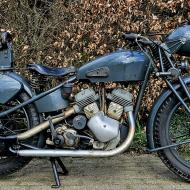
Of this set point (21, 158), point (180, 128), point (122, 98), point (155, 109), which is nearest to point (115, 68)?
point (122, 98)

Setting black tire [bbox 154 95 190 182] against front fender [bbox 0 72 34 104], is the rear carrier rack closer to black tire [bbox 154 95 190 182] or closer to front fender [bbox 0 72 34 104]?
front fender [bbox 0 72 34 104]

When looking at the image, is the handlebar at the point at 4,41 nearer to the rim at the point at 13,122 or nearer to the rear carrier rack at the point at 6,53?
the rear carrier rack at the point at 6,53

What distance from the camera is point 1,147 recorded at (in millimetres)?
5195

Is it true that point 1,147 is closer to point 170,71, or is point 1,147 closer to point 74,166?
point 74,166

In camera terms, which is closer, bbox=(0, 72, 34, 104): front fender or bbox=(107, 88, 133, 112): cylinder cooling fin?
bbox=(107, 88, 133, 112): cylinder cooling fin

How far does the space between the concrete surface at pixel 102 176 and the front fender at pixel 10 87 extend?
794mm

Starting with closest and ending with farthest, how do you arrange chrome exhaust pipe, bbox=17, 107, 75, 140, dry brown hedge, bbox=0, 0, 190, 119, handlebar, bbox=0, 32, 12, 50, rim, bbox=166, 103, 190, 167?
chrome exhaust pipe, bbox=17, 107, 75, 140
handlebar, bbox=0, 32, 12, 50
rim, bbox=166, 103, 190, 167
dry brown hedge, bbox=0, 0, 190, 119

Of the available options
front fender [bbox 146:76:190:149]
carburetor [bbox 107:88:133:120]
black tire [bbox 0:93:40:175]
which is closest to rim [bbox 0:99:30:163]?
black tire [bbox 0:93:40:175]

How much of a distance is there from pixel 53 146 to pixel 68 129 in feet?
0.75

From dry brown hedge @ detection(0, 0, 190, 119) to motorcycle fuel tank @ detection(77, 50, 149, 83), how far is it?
6.20 ft

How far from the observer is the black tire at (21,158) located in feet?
17.1

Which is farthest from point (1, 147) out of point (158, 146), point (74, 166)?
point (158, 146)

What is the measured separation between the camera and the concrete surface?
5141 millimetres

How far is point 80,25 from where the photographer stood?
6918mm
